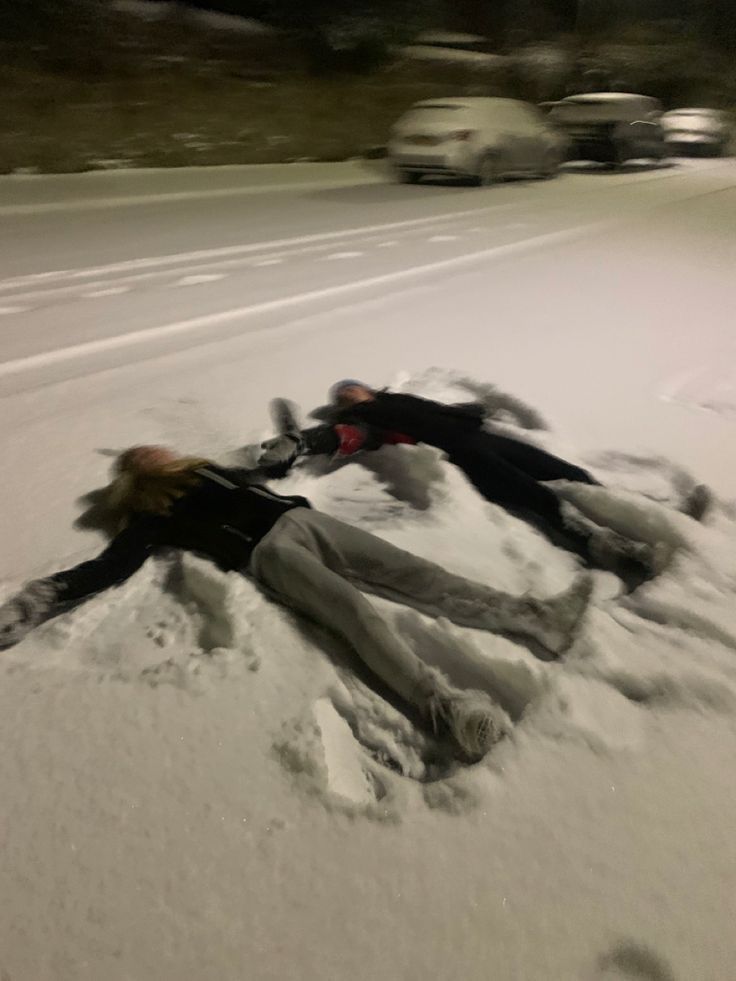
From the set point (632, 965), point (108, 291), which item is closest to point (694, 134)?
point (108, 291)

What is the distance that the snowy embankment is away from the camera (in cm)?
143

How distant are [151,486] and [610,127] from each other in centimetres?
1290

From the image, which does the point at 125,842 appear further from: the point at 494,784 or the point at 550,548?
the point at 550,548

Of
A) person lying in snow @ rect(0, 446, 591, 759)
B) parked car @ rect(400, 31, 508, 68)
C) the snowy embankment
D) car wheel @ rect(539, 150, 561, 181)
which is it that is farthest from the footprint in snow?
parked car @ rect(400, 31, 508, 68)

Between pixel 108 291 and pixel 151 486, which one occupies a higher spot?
pixel 151 486

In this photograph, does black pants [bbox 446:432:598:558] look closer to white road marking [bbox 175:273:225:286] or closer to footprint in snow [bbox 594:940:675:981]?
footprint in snow [bbox 594:940:675:981]

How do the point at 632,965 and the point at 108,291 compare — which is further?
the point at 108,291

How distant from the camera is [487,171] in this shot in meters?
10.7

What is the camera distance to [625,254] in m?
6.63

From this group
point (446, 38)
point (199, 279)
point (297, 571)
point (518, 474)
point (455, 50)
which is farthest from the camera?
point (446, 38)

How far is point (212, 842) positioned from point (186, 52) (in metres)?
14.5

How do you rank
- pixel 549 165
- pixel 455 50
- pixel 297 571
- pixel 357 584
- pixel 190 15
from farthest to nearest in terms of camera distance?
pixel 455 50, pixel 190 15, pixel 549 165, pixel 357 584, pixel 297 571

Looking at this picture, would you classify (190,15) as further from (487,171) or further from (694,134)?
(694,134)

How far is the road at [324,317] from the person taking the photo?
337 centimetres
